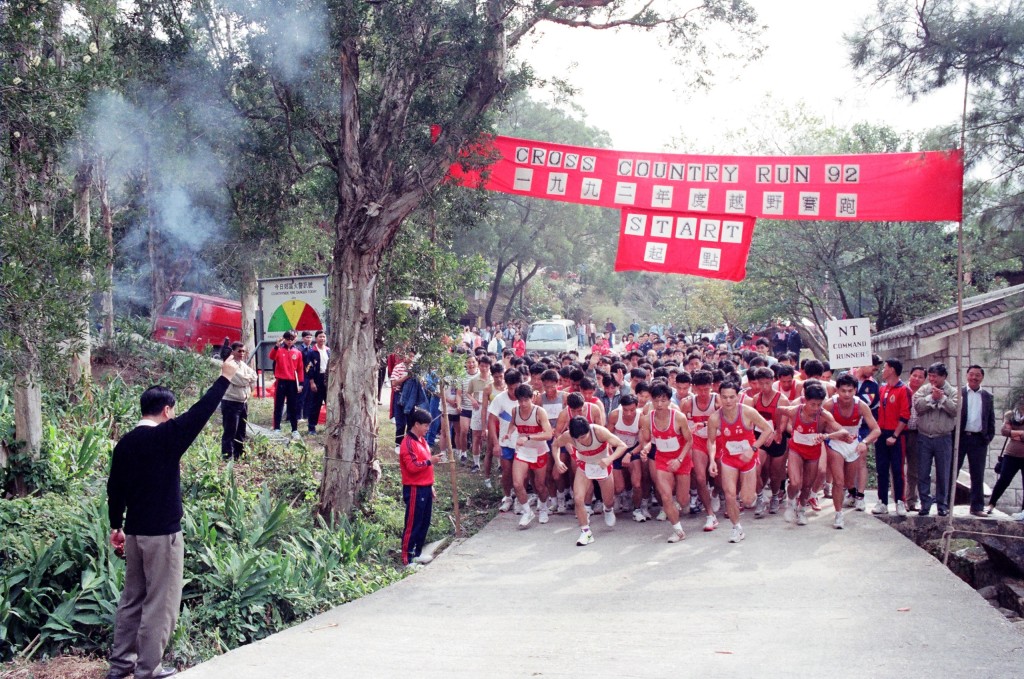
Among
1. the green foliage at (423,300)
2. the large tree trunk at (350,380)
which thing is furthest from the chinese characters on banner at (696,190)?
the large tree trunk at (350,380)

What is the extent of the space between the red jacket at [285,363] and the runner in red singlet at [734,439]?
21.5 ft

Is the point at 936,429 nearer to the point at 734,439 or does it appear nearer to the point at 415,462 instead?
the point at 734,439

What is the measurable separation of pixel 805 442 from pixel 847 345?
1.65 m

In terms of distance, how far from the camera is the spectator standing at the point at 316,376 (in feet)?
46.2

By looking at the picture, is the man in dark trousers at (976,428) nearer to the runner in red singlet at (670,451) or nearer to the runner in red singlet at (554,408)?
the runner in red singlet at (670,451)

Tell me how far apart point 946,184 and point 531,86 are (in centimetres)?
468

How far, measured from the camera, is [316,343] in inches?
566

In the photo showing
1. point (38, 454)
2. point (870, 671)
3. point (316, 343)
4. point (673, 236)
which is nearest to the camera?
point (870, 671)

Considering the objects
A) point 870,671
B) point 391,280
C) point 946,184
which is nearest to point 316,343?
point 391,280

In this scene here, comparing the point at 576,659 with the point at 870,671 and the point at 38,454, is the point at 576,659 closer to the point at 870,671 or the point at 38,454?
the point at 870,671

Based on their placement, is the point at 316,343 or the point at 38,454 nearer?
the point at 38,454

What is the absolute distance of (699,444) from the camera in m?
10.4

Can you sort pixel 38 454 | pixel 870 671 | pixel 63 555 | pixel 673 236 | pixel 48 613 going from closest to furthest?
pixel 870 671, pixel 48 613, pixel 63 555, pixel 38 454, pixel 673 236

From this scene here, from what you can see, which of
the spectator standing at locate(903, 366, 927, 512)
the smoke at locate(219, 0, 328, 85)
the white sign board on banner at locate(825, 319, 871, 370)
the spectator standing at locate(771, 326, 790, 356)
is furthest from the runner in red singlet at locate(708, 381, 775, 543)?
the spectator standing at locate(771, 326, 790, 356)
